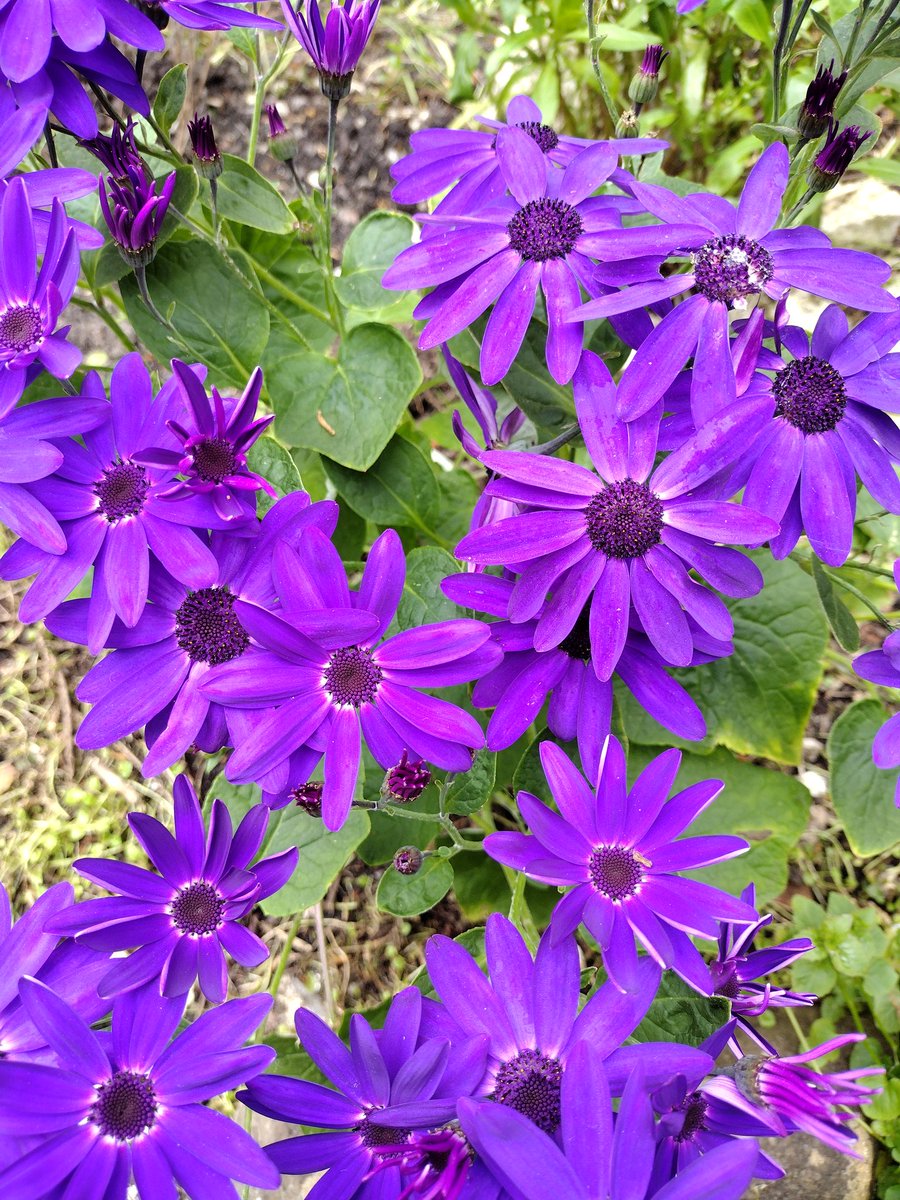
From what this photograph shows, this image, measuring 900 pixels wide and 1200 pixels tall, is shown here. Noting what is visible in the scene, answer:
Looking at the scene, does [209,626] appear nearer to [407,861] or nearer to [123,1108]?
[407,861]

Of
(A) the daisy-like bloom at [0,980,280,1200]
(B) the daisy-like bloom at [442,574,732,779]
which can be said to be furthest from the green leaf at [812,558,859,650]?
(A) the daisy-like bloom at [0,980,280,1200]

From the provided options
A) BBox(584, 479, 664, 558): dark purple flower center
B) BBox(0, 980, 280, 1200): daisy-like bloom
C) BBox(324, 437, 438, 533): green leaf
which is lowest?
BBox(0, 980, 280, 1200): daisy-like bloom

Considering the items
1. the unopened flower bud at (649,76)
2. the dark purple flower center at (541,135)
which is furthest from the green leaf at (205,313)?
the unopened flower bud at (649,76)

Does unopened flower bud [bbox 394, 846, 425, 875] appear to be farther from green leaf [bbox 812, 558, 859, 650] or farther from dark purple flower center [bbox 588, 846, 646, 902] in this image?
green leaf [bbox 812, 558, 859, 650]

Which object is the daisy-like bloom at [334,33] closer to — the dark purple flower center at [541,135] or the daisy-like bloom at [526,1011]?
the dark purple flower center at [541,135]

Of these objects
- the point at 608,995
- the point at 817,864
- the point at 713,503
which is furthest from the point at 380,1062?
the point at 817,864
